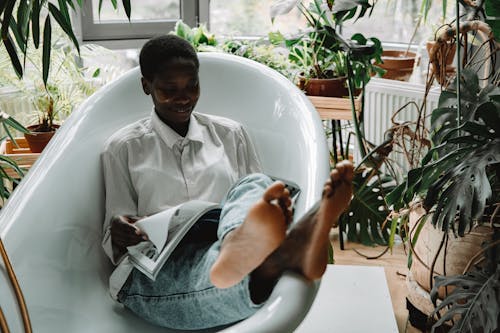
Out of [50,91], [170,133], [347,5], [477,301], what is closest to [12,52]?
[170,133]

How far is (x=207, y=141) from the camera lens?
209cm

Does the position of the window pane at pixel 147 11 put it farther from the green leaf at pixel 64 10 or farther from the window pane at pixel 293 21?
the green leaf at pixel 64 10

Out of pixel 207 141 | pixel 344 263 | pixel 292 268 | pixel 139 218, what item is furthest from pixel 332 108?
pixel 292 268

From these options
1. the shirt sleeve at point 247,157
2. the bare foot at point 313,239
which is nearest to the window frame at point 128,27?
the shirt sleeve at point 247,157

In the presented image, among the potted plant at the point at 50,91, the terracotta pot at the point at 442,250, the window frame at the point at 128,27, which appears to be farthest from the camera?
the window frame at the point at 128,27

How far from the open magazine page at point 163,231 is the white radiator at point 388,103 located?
1.94m

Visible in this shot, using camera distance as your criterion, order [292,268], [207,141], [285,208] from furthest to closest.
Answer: [207,141]
[292,268]
[285,208]

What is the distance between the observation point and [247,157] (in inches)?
85.0

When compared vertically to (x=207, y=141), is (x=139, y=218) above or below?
below

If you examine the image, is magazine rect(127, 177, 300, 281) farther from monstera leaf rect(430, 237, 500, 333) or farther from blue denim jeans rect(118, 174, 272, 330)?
monstera leaf rect(430, 237, 500, 333)

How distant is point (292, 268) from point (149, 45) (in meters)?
0.79

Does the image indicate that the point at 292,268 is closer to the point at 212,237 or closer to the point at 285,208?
the point at 285,208

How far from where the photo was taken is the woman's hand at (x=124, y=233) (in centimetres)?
185

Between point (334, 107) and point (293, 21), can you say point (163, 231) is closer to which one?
point (334, 107)
